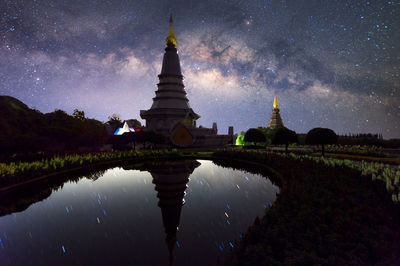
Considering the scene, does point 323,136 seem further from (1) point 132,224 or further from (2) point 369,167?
(1) point 132,224

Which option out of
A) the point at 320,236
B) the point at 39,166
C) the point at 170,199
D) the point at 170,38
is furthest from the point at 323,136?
the point at 170,38

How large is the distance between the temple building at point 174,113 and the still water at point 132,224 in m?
25.7

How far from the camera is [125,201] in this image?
859 centimetres

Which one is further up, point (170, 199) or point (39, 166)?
point (39, 166)

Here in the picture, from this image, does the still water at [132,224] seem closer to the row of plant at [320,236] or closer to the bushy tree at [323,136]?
the row of plant at [320,236]

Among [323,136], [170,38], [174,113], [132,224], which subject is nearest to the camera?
[132,224]

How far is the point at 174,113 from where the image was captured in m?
38.5

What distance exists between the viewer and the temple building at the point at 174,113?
3662 cm

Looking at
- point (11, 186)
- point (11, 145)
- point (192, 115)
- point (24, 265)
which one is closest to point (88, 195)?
point (11, 186)

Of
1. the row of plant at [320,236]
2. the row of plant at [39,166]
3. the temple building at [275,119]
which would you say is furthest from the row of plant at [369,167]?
the temple building at [275,119]

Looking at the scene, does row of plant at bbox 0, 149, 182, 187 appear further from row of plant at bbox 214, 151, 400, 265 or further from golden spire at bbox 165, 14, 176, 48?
golden spire at bbox 165, 14, 176, 48

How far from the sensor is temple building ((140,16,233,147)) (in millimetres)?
36625

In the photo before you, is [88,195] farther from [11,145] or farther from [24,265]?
[11,145]

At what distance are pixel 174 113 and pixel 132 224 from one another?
3292cm
